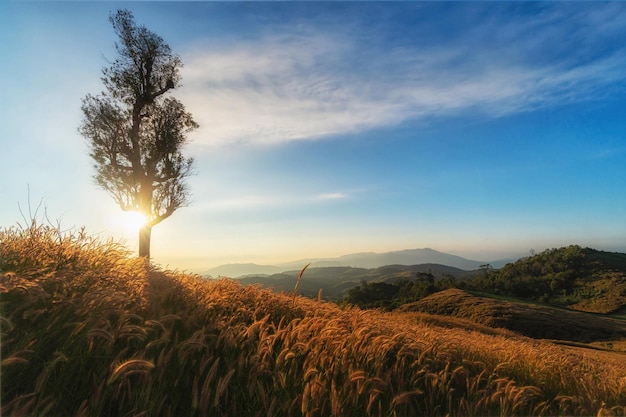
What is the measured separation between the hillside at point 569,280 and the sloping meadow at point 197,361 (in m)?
86.8

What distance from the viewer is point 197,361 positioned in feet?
11.6

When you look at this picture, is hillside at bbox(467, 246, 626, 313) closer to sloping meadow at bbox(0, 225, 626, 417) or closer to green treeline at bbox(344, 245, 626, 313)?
green treeline at bbox(344, 245, 626, 313)

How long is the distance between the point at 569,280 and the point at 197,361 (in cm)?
11541

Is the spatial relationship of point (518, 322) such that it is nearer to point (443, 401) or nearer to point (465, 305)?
point (465, 305)

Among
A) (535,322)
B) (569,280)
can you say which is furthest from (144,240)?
(569,280)

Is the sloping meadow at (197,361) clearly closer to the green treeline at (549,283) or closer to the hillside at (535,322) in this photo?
the hillside at (535,322)

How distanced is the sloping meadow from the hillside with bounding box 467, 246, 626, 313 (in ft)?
285

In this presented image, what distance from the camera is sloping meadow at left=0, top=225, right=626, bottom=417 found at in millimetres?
2676

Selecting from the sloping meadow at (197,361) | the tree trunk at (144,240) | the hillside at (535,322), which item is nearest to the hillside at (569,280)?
the hillside at (535,322)

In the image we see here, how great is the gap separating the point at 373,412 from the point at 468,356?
139 inches

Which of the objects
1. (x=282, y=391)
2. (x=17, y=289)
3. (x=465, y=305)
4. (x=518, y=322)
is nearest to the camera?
(x=282, y=391)

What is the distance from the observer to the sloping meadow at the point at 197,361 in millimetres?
2676

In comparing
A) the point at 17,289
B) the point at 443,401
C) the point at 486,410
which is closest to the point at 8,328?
the point at 17,289

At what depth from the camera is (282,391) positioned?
3.19m
